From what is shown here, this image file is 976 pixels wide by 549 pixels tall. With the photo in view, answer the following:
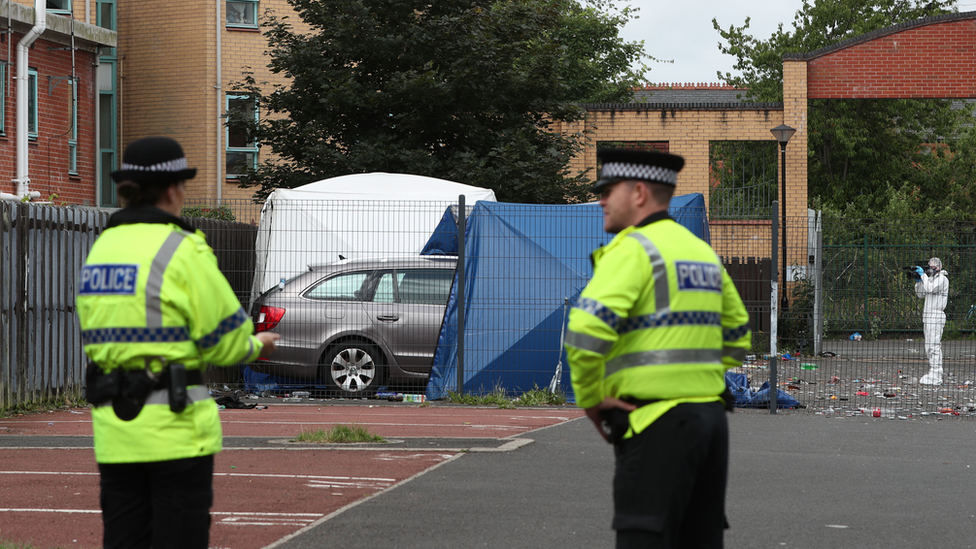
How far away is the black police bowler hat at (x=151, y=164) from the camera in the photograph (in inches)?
145

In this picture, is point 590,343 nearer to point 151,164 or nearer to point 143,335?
point 143,335

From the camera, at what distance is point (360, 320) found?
12.8m

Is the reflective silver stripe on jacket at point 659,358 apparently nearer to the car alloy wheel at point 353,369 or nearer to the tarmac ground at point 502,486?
the tarmac ground at point 502,486

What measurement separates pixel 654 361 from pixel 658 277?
268 millimetres

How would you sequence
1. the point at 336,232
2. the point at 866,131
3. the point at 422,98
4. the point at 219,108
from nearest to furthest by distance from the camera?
the point at 336,232 → the point at 422,98 → the point at 219,108 → the point at 866,131

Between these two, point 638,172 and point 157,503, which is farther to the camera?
point 638,172

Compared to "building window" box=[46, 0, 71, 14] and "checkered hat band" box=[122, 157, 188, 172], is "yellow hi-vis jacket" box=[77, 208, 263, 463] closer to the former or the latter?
"checkered hat band" box=[122, 157, 188, 172]

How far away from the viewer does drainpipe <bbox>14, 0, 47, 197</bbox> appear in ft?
65.9

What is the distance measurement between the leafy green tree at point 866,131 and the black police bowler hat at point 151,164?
31721 millimetres

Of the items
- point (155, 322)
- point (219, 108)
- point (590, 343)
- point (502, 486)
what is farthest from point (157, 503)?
point (219, 108)

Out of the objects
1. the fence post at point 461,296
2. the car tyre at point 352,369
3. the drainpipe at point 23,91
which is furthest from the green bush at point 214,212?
the fence post at point 461,296

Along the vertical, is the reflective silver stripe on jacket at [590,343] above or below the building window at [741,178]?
below

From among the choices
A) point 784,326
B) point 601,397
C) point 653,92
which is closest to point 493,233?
point 784,326

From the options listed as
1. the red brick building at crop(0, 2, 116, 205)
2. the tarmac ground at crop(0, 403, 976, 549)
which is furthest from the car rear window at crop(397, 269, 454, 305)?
the red brick building at crop(0, 2, 116, 205)
